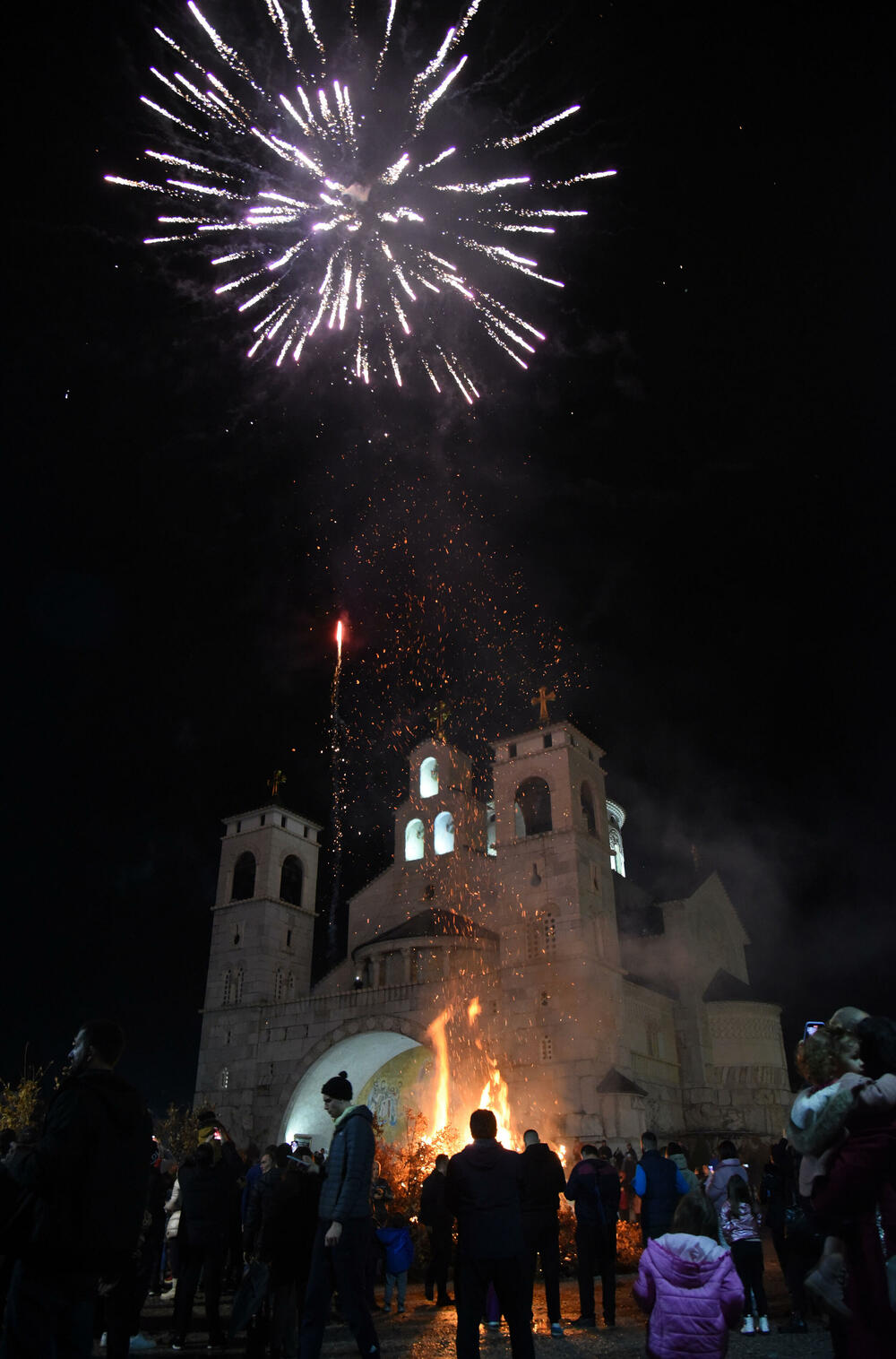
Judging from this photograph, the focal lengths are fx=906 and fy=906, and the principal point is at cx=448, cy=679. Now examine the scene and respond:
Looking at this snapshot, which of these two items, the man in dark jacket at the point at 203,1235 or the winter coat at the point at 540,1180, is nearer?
the man in dark jacket at the point at 203,1235

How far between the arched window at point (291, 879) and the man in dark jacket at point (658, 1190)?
3124cm

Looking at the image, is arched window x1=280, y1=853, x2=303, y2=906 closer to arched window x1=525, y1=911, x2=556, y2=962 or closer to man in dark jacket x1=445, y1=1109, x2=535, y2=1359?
arched window x1=525, y1=911, x2=556, y2=962

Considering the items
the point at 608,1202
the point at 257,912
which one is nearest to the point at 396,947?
the point at 257,912

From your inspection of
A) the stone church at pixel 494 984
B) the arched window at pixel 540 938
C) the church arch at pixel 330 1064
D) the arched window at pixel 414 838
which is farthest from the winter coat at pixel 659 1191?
the arched window at pixel 414 838

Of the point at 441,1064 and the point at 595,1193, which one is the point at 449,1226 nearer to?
the point at 595,1193

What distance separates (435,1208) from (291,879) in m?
30.8

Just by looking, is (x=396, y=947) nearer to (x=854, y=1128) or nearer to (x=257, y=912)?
(x=257, y=912)

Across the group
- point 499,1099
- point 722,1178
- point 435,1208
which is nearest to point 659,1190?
point 722,1178

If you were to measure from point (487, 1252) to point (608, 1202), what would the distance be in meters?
5.11

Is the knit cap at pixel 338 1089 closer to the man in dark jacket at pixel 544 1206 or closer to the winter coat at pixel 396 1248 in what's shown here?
the man in dark jacket at pixel 544 1206

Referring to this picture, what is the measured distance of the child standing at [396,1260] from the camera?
10188mm

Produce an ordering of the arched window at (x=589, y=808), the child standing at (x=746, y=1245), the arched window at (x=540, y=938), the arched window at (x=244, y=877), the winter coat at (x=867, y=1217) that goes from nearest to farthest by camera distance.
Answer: the winter coat at (x=867, y=1217), the child standing at (x=746, y=1245), the arched window at (x=540, y=938), the arched window at (x=589, y=808), the arched window at (x=244, y=877)

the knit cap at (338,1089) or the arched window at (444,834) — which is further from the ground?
the arched window at (444,834)

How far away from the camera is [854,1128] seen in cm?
341
